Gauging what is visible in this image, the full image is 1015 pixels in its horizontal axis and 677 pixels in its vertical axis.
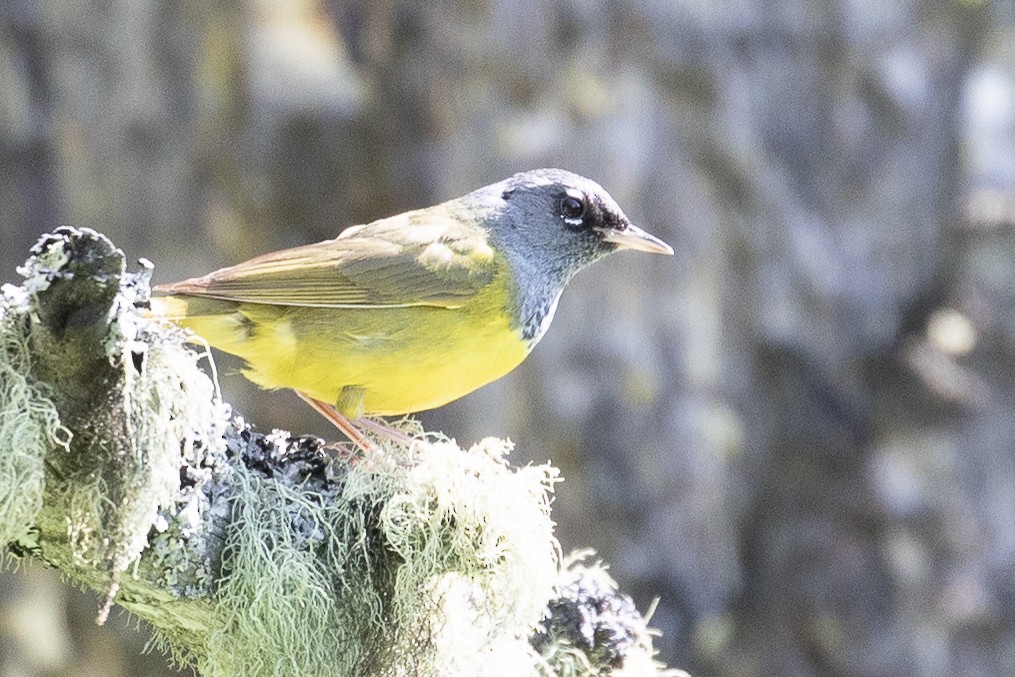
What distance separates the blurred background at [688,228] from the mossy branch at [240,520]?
3.96 metres

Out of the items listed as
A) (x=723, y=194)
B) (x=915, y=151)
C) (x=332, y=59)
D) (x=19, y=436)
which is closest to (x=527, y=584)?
(x=19, y=436)

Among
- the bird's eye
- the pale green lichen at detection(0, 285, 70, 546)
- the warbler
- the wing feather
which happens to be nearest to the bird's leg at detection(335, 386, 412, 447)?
the warbler

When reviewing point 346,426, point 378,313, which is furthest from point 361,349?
point 346,426

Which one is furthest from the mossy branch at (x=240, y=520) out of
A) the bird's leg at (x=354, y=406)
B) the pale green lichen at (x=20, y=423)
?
the bird's leg at (x=354, y=406)

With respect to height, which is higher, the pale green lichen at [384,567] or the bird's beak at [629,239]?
the bird's beak at [629,239]

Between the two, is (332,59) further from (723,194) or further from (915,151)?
(915,151)

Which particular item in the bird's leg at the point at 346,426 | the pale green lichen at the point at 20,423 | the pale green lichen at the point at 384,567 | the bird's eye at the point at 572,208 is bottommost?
the pale green lichen at the point at 20,423

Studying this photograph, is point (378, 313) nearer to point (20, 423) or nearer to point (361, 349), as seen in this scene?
point (361, 349)

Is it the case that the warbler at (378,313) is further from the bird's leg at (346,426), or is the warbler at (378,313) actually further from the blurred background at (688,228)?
the blurred background at (688,228)

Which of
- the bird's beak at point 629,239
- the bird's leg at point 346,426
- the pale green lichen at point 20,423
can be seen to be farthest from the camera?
the bird's beak at point 629,239

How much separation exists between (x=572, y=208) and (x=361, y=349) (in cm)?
112

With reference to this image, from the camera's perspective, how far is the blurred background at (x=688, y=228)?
721 cm

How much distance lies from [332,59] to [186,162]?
1.05 metres

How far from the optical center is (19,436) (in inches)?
98.3
